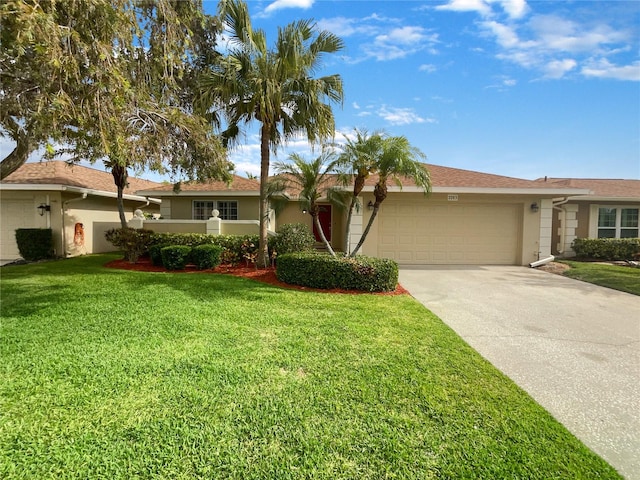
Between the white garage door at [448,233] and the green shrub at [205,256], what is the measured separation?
6028mm

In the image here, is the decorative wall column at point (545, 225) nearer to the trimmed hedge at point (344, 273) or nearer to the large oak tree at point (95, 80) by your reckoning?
the trimmed hedge at point (344, 273)

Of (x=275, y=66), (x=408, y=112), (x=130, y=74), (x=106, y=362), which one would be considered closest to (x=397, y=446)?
(x=106, y=362)

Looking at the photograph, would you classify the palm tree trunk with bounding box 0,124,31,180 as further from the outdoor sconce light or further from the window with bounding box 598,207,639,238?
the window with bounding box 598,207,639,238

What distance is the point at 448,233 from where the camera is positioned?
12.4 m

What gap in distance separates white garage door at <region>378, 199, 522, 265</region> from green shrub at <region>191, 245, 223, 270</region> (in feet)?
19.8

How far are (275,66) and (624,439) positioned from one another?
857cm

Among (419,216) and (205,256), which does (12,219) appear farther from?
(419,216)

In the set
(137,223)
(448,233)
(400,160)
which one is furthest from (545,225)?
(137,223)

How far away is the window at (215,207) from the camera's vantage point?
14391 millimetres

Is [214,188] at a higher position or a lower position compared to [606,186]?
lower

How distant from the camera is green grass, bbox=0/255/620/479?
224 cm

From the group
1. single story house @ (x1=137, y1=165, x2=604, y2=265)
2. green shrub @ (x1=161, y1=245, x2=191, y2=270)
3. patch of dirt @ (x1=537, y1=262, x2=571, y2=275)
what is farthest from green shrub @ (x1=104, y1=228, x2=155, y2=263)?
patch of dirt @ (x1=537, y1=262, x2=571, y2=275)

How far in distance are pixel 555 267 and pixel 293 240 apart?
9519 mm

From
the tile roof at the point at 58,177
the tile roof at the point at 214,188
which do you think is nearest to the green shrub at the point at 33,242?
the tile roof at the point at 58,177
